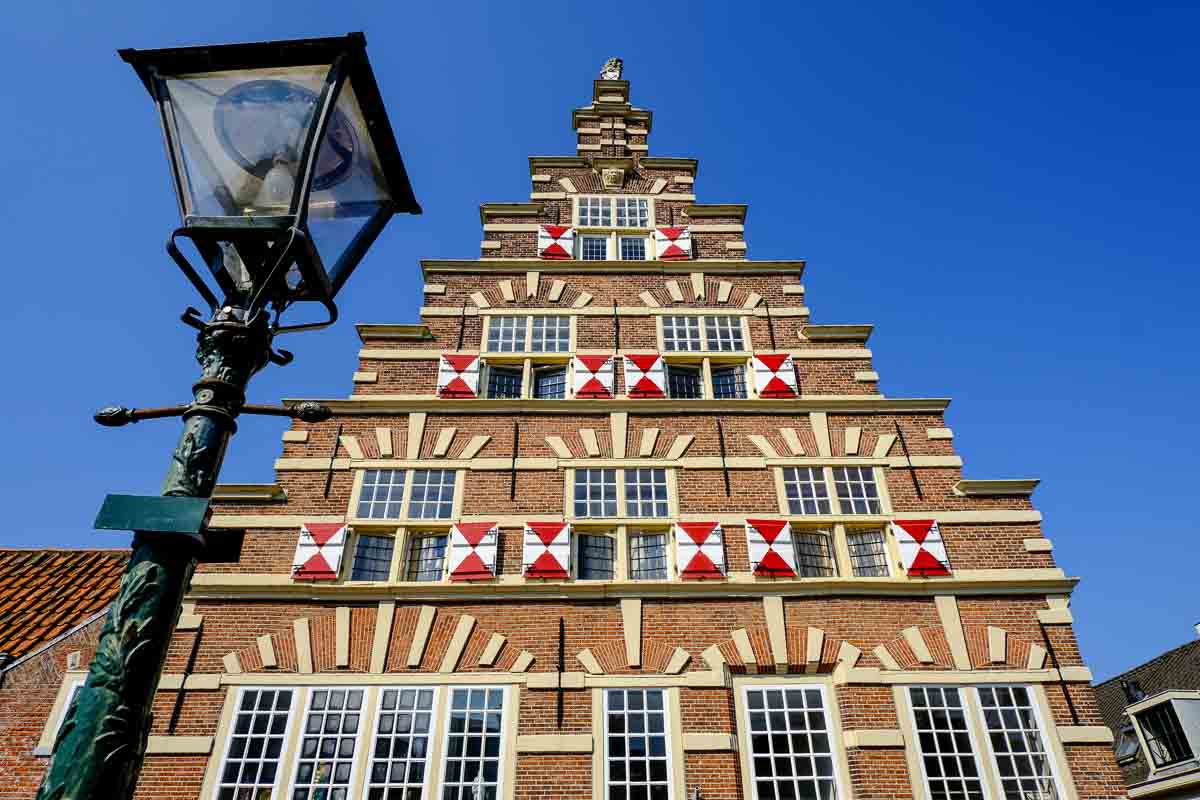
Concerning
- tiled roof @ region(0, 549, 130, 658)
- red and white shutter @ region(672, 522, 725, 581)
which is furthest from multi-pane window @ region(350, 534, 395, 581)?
tiled roof @ region(0, 549, 130, 658)

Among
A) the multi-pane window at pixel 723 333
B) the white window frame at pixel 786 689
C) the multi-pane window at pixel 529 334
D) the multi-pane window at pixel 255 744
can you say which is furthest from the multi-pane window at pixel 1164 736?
the multi-pane window at pixel 255 744

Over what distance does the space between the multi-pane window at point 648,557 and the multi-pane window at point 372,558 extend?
3239 millimetres

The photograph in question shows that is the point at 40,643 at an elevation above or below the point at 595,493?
below

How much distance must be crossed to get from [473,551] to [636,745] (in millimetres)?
3100

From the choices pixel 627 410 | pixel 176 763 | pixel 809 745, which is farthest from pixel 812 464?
pixel 176 763

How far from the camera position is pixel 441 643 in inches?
365

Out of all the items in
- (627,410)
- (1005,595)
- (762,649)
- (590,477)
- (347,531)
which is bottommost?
(762,649)

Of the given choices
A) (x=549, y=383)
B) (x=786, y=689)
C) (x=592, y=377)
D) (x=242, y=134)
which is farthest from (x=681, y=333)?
(x=242, y=134)

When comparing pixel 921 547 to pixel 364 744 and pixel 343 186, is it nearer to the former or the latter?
pixel 364 744

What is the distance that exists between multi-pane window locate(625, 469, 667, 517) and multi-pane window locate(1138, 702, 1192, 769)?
58.7ft

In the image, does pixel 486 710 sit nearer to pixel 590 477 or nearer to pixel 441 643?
pixel 441 643

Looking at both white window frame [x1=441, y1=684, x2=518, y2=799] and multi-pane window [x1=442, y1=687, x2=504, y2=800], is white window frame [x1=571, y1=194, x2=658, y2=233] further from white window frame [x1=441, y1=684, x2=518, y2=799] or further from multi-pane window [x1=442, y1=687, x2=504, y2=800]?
multi-pane window [x1=442, y1=687, x2=504, y2=800]

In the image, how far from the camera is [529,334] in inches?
496

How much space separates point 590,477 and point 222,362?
318 inches
